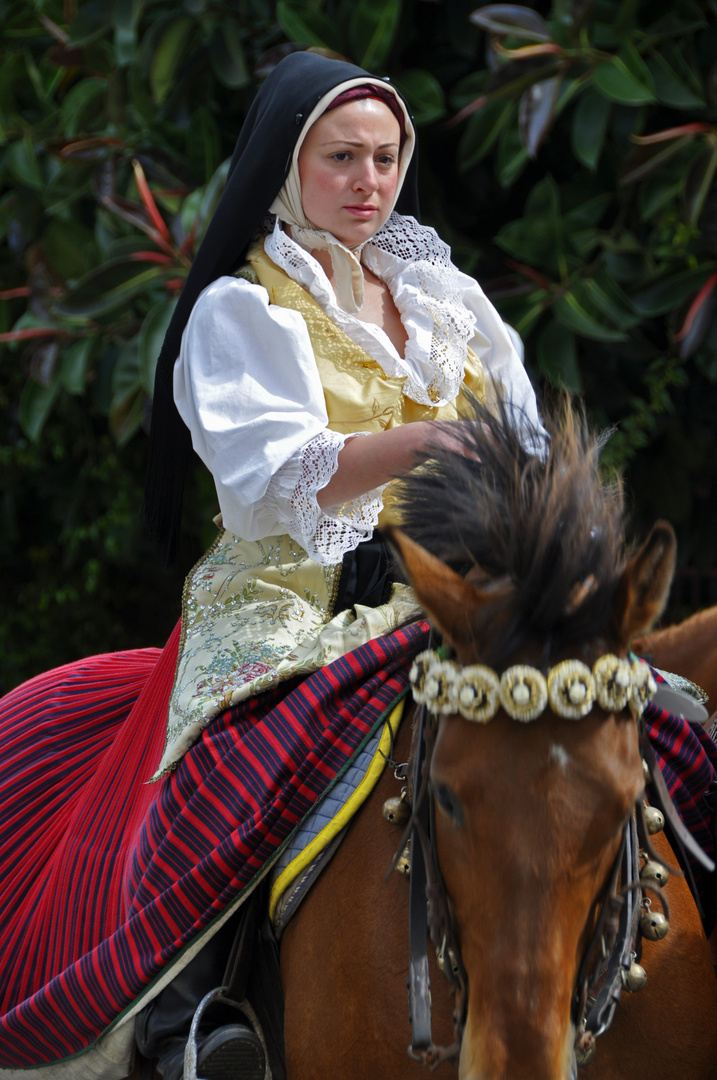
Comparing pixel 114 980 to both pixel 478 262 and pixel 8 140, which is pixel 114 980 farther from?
pixel 8 140

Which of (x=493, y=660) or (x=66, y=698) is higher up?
(x=493, y=660)

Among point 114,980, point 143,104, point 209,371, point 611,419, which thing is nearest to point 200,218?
point 143,104

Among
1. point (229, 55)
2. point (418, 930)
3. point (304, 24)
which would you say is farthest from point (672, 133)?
point (418, 930)

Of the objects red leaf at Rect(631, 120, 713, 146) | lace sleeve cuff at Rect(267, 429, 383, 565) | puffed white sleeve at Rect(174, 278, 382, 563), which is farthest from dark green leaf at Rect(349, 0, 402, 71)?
lace sleeve cuff at Rect(267, 429, 383, 565)

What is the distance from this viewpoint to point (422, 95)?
4.23 meters

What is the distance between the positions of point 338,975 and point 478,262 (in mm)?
3307

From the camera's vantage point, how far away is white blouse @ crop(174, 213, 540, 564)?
1970 mm

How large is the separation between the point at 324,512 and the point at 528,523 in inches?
20.8

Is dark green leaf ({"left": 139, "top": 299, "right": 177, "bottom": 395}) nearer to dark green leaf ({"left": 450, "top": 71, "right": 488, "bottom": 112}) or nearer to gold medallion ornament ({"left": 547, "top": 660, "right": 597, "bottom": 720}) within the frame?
dark green leaf ({"left": 450, "top": 71, "right": 488, "bottom": 112})

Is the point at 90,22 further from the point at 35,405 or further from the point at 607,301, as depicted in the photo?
the point at 607,301

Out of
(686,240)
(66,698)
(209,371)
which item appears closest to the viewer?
(209,371)

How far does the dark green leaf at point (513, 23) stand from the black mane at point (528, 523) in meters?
2.50

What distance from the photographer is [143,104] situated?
181 inches

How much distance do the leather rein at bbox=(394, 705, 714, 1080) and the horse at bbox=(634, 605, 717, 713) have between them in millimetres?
175
